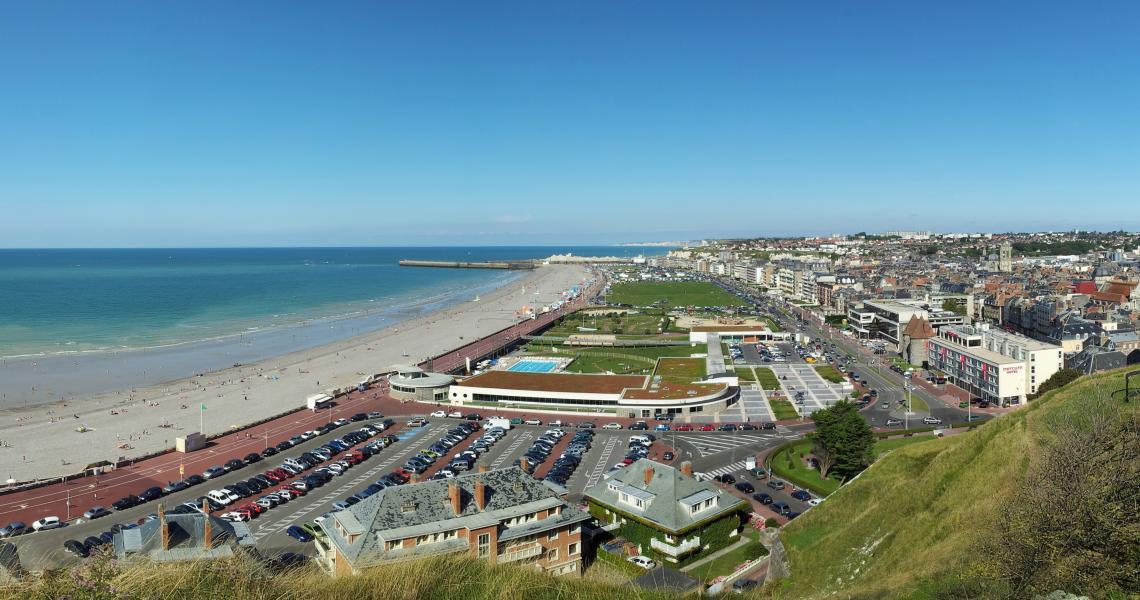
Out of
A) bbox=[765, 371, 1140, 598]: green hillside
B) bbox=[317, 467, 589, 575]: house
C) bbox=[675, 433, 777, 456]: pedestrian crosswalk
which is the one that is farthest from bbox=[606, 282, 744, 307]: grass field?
bbox=[765, 371, 1140, 598]: green hillside

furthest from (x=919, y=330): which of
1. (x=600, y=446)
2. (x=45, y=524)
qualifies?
(x=45, y=524)

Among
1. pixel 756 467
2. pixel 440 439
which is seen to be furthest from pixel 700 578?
pixel 440 439

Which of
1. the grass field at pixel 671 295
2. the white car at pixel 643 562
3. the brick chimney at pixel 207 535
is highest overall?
the brick chimney at pixel 207 535

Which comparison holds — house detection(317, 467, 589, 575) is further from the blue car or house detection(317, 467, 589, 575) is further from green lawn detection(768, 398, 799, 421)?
green lawn detection(768, 398, 799, 421)

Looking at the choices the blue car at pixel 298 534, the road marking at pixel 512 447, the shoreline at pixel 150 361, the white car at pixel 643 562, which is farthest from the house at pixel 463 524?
the shoreline at pixel 150 361

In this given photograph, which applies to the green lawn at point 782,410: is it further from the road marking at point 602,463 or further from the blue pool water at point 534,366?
the blue pool water at point 534,366

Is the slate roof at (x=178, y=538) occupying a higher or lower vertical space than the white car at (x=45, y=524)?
higher

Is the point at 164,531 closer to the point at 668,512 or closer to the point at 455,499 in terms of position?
the point at 455,499
